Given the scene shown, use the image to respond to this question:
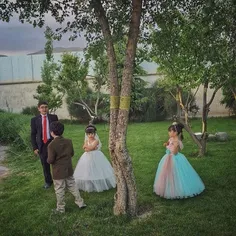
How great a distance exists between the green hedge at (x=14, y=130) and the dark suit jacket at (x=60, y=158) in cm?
662

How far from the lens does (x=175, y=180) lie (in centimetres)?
633

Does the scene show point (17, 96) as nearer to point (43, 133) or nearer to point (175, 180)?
point (43, 133)

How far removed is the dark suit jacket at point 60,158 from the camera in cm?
582

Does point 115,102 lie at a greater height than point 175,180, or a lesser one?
greater

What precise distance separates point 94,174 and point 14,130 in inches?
337

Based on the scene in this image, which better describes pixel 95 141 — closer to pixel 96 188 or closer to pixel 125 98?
pixel 96 188

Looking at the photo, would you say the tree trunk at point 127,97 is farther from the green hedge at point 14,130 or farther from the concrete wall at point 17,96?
the concrete wall at point 17,96

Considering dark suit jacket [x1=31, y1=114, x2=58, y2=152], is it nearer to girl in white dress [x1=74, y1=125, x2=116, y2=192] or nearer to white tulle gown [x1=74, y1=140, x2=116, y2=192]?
girl in white dress [x1=74, y1=125, x2=116, y2=192]

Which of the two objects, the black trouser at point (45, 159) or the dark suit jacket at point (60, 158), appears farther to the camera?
the black trouser at point (45, 159)

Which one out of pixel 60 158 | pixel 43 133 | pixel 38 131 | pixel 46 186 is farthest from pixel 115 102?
pixel 46 186

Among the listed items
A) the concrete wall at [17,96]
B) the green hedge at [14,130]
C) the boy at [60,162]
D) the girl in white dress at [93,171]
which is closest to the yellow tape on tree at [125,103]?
the boy at [60,162]

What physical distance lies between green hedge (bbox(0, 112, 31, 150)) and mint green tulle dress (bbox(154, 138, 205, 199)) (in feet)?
22.7

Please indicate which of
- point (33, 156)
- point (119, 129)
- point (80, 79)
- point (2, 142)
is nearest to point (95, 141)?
point (119, 129)

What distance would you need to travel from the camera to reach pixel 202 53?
22.2 ft
